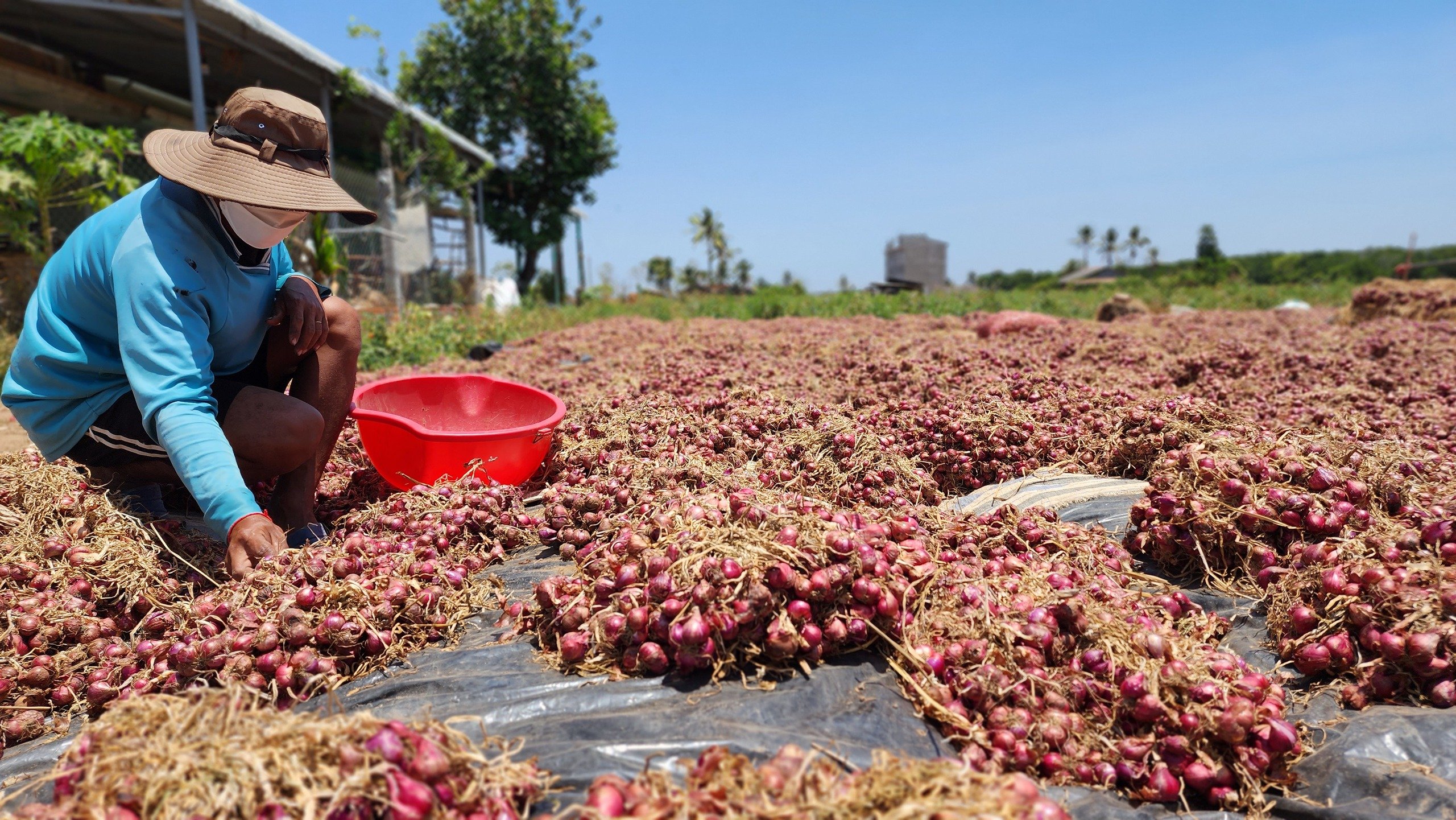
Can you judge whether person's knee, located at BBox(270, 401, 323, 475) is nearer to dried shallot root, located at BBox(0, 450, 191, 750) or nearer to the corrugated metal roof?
dried shallot root, located at BBox(0, 450, 191, 750)

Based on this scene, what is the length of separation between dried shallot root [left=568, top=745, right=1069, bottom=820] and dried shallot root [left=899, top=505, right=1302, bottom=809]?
26 cm

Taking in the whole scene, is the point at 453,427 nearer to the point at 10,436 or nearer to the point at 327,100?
the point at 10,436

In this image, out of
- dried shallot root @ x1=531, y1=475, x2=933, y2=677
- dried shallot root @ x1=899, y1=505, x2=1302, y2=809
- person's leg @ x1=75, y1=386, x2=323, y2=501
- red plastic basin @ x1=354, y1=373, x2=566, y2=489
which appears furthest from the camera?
red plastic basin @ x1=354, y1=373, x2=566, y2=489

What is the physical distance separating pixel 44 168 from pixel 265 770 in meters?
8.57

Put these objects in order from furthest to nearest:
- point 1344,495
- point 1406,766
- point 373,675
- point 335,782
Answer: point 1344,495 → point 373,675 → point 1406,766 → point 335,782

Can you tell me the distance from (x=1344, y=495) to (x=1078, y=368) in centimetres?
256

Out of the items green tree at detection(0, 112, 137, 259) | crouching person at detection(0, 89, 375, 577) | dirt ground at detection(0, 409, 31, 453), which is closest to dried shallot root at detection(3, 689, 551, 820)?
crouching person at detection(0, 89, 375, 577)

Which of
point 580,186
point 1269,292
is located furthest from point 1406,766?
point 1269,292

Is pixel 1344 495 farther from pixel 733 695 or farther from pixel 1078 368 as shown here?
pixel 1078 368

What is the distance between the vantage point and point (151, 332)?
6.94ft

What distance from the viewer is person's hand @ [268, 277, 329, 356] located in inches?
107

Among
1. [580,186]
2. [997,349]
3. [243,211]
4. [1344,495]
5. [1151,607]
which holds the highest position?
[580,186]

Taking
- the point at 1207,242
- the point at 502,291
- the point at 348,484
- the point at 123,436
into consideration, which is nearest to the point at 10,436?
the point at 348,484

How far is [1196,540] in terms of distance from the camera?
2.34 meters
